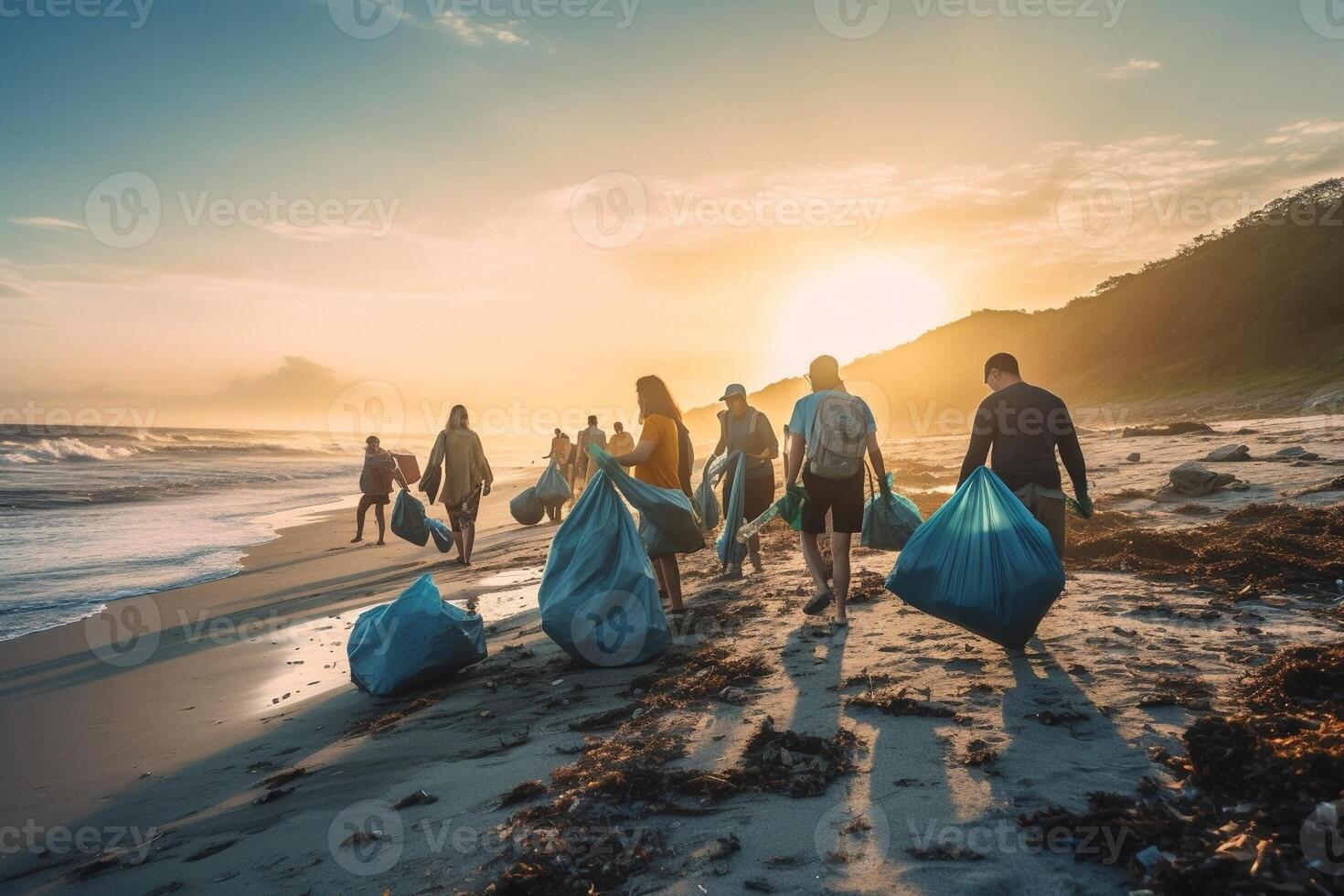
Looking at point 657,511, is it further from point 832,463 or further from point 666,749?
point 666,749

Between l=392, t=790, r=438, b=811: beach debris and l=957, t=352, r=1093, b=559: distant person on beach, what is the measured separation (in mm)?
3335

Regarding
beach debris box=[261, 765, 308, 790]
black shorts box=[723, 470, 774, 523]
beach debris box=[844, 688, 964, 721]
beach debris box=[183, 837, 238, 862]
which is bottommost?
beach debris box=[261, 765, 308, 790]

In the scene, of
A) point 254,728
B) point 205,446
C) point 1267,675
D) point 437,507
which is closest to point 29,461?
point 205,446

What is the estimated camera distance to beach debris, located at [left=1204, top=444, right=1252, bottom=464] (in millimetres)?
9477

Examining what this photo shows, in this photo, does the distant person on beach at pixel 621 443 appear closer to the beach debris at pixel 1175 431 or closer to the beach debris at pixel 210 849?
the beach debris at pixel 210 849

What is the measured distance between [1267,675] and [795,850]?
7.72 feet

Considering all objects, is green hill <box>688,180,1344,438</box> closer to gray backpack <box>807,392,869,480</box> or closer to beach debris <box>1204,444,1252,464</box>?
beach debris <box>1204,444,1252,464</box>

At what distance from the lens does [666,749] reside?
305cm

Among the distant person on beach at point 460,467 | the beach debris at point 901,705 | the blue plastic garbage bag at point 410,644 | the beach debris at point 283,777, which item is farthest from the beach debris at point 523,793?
the distant person on beach at point 460,467

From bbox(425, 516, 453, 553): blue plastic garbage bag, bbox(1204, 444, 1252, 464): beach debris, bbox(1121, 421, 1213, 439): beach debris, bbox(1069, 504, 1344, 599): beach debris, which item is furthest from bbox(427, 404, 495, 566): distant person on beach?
bbox(1121, 421, 1213, 439): beach debris

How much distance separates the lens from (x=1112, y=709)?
3.10 metres

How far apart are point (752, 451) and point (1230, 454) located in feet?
23.2

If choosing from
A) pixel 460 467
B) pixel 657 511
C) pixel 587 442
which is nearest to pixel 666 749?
pixel 657 511

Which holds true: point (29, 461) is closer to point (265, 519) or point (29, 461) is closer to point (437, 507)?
point (265, 519)
